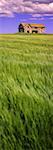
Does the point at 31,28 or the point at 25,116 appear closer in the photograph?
the point at 25,116

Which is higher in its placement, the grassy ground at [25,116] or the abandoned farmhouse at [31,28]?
the abandoned farmhouse at [31,28]

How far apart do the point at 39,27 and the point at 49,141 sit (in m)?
92.4

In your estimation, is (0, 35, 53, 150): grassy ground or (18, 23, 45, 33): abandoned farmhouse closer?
(0, 35, 53, 150): grassy ground

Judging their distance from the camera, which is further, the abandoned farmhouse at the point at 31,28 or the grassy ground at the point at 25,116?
the abandoned farmhouse at the point at 31,28

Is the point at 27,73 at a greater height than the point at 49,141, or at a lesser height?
greater

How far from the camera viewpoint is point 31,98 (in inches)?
95.4

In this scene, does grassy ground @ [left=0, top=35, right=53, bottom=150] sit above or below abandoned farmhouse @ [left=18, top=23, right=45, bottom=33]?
below

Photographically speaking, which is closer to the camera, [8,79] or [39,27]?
[8,79]

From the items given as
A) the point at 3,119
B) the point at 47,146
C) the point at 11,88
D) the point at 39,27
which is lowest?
the point at 47,146

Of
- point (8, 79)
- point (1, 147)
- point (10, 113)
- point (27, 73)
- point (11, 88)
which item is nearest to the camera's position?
point (1, 147)

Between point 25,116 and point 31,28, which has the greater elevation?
point 31,28

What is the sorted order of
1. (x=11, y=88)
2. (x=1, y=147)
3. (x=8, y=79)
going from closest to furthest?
(x=1, y=147), (x=11, y=88), (x=8, y=79)

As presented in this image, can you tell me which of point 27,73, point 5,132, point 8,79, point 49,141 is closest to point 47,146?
point 49,141

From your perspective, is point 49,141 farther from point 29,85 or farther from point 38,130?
point 29,85
